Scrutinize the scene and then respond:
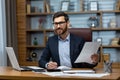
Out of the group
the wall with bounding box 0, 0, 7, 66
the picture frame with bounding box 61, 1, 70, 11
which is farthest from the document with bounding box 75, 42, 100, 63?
the picture frame with bounding box 61, 1, 70, 11

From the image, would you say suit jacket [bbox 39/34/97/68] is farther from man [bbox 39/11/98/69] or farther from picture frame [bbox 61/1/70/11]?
picture frame [bbox 61/1/70/11]

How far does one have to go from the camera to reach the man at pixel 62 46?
10.4 ft

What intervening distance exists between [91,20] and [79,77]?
335 centimetres

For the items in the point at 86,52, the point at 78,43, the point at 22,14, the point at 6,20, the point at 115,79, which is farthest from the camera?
the point at 22,14

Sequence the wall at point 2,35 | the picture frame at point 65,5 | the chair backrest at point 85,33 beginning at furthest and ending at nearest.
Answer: the picture frame at point 65,5 < the wall at point 2,35 < the chair backrest at point 85,33

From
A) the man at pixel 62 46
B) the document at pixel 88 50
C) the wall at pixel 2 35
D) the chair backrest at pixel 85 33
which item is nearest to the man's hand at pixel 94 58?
the document at pixel 88 50

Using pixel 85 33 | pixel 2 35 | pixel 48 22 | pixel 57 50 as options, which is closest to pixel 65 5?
pixel 48 22

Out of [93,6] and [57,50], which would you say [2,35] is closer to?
[93,6]

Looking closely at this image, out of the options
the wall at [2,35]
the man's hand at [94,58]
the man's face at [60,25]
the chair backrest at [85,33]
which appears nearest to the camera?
the man's hand at [94,58]

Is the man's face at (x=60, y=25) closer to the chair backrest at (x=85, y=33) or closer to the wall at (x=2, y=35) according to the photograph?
the chair backrest at (x=85, y=33)

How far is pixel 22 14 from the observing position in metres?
5.58

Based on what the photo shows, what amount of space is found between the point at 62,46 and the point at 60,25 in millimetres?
250

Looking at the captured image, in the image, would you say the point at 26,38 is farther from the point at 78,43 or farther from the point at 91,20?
the point at 78,43

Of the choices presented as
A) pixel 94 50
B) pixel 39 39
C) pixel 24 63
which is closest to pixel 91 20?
pixel 39 39
